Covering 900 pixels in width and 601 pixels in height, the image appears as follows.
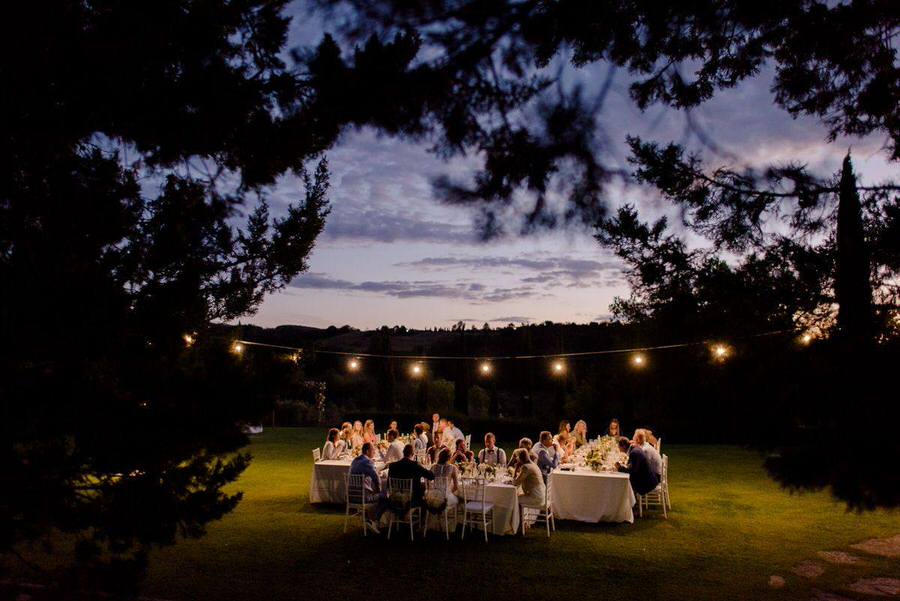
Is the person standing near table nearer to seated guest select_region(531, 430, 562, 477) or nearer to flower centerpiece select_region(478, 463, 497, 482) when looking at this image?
seated guest select_region(531, 430, 562, 477)

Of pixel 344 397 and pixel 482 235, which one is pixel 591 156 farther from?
pixel 344 397

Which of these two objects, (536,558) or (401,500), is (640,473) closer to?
(536,558)

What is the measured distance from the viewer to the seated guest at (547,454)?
363 inches

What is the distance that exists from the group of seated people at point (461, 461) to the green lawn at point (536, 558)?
0.53 meters

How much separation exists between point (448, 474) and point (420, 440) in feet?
13.9

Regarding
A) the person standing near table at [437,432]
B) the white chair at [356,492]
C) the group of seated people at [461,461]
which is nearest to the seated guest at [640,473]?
the group of seated people at [461,461]

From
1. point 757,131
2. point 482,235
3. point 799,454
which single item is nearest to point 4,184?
point 482,235

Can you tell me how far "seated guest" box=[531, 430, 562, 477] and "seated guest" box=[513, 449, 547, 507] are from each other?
51cm

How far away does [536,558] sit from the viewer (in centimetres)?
699

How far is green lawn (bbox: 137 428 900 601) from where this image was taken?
229 inches

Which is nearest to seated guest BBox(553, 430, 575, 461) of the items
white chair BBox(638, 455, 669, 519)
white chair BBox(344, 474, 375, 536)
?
white chair BBox(638, 455, 669, 519)

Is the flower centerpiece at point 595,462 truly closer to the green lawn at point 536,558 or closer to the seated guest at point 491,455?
the green lawn at point 536,558

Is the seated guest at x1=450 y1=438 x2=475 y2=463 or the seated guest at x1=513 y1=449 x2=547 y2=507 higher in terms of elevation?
the seated guest at x1=450 y1=438 x2=475 y2=463

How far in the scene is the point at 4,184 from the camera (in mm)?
3061
